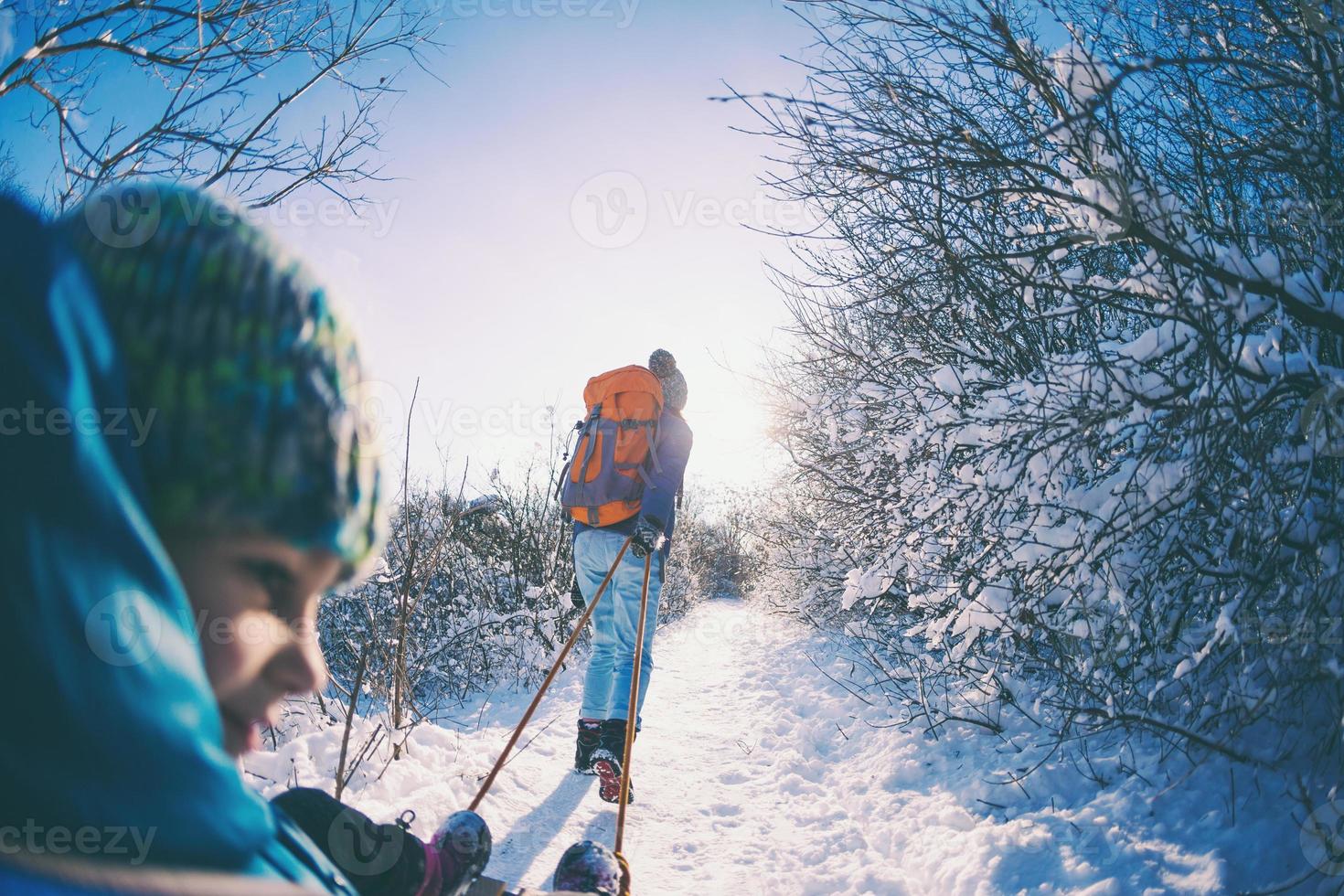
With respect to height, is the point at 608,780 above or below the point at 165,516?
below

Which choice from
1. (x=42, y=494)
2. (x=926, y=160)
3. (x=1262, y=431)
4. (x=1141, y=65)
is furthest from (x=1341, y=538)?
(x=42, y=494)

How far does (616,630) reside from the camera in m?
3.39

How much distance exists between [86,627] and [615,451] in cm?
307

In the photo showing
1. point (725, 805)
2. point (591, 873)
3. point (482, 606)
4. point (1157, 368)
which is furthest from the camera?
point (482, 606)

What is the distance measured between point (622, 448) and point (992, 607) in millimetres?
2014

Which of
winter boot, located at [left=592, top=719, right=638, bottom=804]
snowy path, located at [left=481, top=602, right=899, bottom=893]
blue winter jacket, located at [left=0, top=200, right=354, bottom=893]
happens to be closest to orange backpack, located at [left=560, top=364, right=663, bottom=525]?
winter boot, located at [left=592, top=719, right=638, bottom=804]

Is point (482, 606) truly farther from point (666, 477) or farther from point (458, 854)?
point (458, 854)

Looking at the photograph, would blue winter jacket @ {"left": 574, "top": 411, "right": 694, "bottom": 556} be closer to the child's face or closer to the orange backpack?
the orange backpack

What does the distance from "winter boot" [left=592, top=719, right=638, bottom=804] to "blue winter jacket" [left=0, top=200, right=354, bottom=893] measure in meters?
3.03

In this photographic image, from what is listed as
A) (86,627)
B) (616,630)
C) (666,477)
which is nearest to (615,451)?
(666,477)

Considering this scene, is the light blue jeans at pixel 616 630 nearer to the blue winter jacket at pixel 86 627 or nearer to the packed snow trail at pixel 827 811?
the packed snow trail at pixel 827 811

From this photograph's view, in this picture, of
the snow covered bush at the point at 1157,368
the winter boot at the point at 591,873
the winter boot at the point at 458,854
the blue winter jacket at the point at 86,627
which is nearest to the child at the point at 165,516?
the blue winter jacket at the point at 86,627

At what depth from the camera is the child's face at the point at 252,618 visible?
1.80 ft

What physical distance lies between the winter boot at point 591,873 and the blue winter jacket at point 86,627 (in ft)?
3.99
